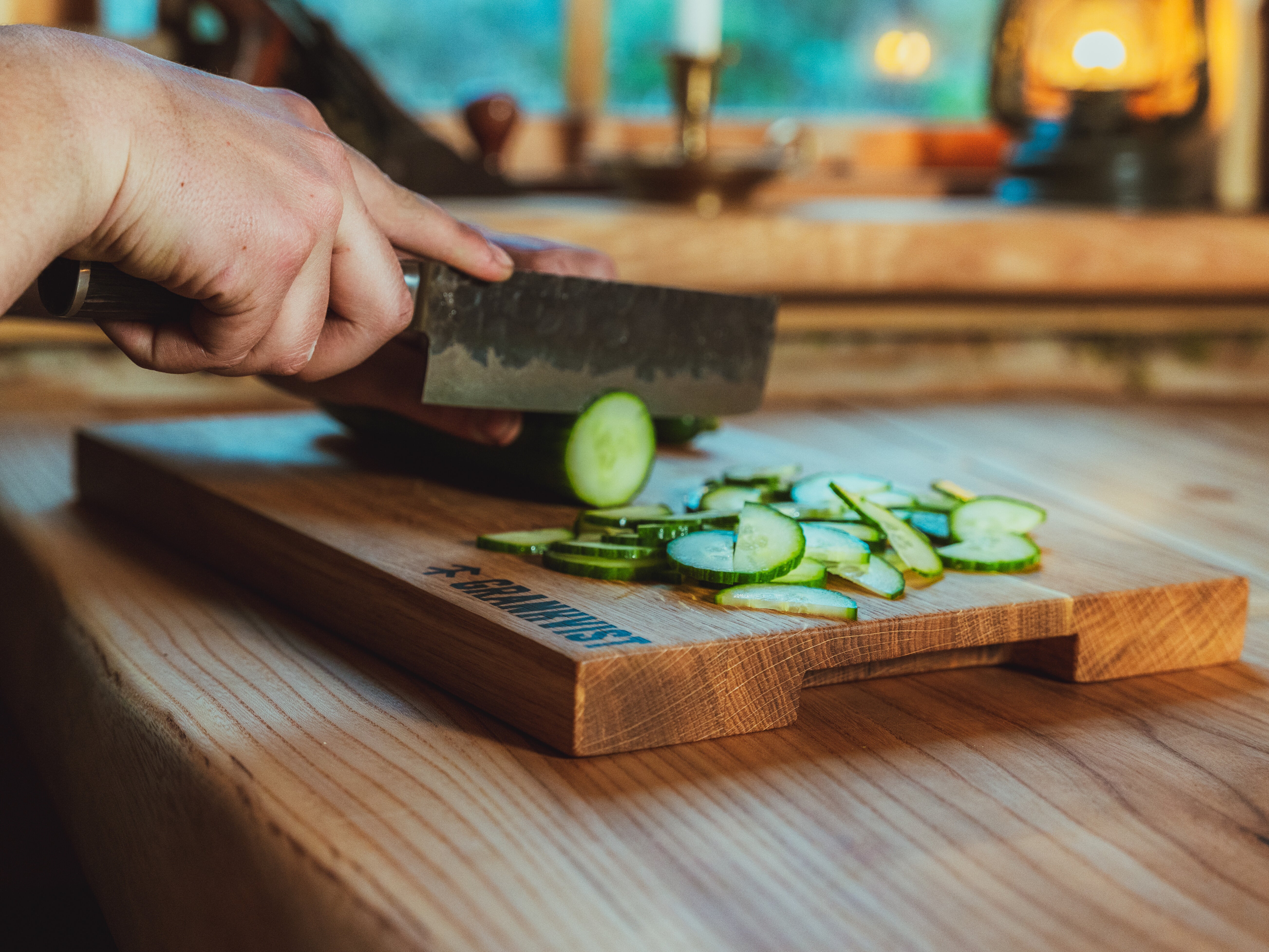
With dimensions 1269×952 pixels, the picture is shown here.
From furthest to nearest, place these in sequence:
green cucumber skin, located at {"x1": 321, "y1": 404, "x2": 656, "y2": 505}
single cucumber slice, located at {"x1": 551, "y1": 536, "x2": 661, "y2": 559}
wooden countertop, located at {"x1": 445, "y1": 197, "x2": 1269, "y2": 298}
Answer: wooden countertop, located at {"x1": 445, "y1": 197, "x2": 1269, "y2": 298} → green cucumber skin, located at {"x1": 321, "y1": 404, "x2": 656, "y2": 505} → single cucumber slice, located at {"x1": 551, "y1": 536, "x2": 661, "y2": 559}

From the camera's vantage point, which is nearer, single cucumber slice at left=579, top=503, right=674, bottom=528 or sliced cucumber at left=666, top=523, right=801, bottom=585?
sliced cucumber at left=666, top=523, right=801, bottom=585

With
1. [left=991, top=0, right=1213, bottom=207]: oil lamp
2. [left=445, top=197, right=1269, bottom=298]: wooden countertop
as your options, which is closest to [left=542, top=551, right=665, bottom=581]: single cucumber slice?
[left=445, top=197, right=1269, bottom=298]: wooden countertop

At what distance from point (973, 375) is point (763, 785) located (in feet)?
6.37

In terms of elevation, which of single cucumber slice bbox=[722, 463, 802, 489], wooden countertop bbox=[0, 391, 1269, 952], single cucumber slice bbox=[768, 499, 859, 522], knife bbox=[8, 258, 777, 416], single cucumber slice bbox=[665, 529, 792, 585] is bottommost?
wooden countertop bbox=[0, 391, 1269, 952]

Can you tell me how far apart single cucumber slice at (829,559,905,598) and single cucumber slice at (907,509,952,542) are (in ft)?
0.37

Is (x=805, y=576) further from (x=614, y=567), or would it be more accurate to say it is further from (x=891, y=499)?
(x=891, y=499)

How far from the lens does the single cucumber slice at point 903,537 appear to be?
985 mm

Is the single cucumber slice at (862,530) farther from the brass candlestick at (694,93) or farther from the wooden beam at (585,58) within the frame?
the wooden beam at (585,58)

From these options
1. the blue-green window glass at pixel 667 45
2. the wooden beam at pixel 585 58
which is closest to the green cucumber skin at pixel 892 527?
the blue-green window glass at pixel 667 45

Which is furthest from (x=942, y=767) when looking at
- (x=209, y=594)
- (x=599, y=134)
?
(x=599, y=134)

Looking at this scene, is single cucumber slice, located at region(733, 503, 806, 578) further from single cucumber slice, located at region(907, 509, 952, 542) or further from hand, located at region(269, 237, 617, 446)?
hand, located at region(269, 237, 617, 446)

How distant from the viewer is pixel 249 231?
2.81 feet

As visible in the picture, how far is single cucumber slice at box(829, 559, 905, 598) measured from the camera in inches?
36.6

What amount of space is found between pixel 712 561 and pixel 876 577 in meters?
0.12
